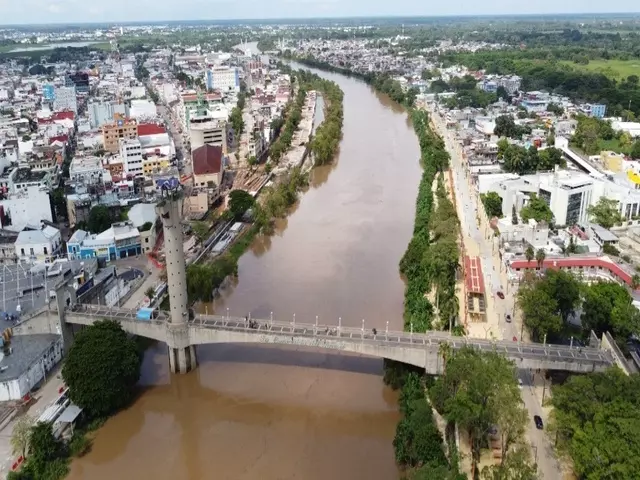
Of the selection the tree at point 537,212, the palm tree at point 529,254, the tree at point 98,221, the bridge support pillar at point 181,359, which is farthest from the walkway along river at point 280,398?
the tree at point 98,221

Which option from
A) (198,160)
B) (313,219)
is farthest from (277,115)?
(313,219)

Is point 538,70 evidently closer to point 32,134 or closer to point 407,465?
point 32,134

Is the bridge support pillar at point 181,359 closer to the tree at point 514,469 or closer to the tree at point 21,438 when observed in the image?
the tree at point 21,438

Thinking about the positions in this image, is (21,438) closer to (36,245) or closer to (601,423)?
(601,423)

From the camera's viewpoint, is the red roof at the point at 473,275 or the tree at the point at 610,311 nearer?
the tree at the point at 610,311

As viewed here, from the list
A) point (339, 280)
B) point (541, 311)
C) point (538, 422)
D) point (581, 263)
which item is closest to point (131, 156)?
point (339, 280)

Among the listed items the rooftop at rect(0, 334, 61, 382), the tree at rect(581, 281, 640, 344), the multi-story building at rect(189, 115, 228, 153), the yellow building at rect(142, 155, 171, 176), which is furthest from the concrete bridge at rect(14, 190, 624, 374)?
the multi-story building at rect(189, 115, 228, 153)
